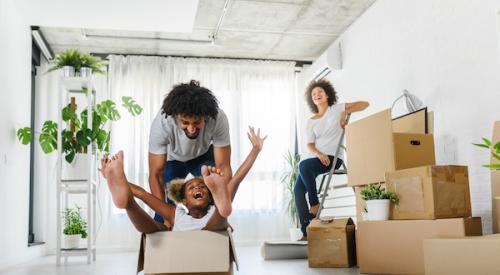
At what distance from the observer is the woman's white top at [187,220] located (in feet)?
6.50

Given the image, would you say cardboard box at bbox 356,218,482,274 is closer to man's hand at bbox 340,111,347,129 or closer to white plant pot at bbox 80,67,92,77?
man's hand at bbox 340,111,347,129

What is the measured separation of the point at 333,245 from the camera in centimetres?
349

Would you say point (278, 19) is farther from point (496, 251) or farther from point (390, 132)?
point (496, 251)

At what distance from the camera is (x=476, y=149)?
3.34 m

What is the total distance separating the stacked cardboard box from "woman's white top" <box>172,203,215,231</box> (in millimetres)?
1323

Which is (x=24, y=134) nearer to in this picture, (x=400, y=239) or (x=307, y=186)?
(x=307, y=186)

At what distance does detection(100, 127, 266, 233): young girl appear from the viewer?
1.89 m

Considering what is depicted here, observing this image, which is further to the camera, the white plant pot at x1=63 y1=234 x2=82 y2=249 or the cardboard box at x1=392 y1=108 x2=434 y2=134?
the white plant pot at x1=63 y1=234 x2=82 y2=249

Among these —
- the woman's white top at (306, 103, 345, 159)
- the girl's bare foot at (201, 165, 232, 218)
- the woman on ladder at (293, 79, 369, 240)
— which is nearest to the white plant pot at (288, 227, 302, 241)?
the woman on ladder at (293, 79, 369, 240)

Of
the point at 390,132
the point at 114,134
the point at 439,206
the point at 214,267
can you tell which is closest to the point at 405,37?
the point at 390,132

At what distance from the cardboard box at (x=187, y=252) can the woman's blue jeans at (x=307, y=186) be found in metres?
2.40

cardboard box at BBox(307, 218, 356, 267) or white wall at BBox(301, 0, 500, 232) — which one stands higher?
white wall at BBox(301, 0, 500, 232)

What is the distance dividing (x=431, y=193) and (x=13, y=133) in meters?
3.49

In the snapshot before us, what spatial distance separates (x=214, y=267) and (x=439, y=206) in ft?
4.38
